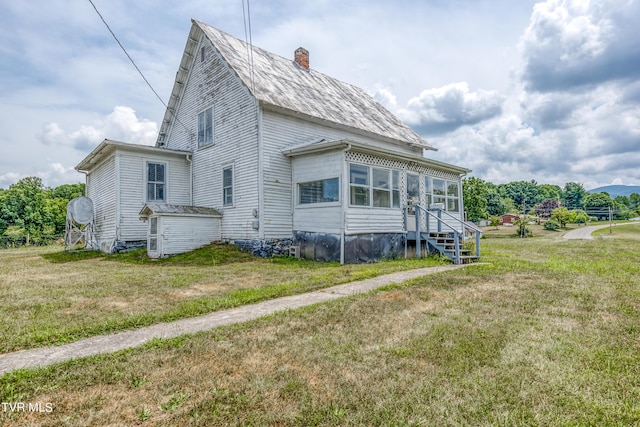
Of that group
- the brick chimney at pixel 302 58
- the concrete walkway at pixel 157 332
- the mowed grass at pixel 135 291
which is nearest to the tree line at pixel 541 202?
the brick chimney at pixel 302 58

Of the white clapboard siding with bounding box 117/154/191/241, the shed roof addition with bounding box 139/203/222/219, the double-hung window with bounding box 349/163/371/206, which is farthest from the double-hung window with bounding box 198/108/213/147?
the double-hung window with bounding box 349/163/371/206

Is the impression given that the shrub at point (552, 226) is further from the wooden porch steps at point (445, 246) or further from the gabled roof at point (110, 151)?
the gabled roof at point (110, 151)

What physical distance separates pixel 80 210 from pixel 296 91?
11.2 meters

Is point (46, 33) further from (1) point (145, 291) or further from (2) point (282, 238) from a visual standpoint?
(2) point (282, 238)

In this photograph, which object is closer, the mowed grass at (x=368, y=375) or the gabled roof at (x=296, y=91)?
the mowed grass at (x=368, y=375)

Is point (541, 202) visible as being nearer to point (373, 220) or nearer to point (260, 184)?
point (373, 220)

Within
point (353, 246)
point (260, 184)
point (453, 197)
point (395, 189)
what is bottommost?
point (353, 246)

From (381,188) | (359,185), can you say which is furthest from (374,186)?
(359,185)

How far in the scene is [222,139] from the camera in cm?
1401

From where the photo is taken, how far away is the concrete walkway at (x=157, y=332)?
3412 millimetres

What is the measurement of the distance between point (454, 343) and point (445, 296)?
236 centimetres

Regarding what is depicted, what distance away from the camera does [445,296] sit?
598 cm

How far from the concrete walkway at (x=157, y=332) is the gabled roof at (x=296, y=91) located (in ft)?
26.9

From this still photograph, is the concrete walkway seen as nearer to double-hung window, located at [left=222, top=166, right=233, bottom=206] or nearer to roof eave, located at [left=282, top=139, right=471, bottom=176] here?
roof eave, located at [left=282, top=139, right=471, bottom=176]
